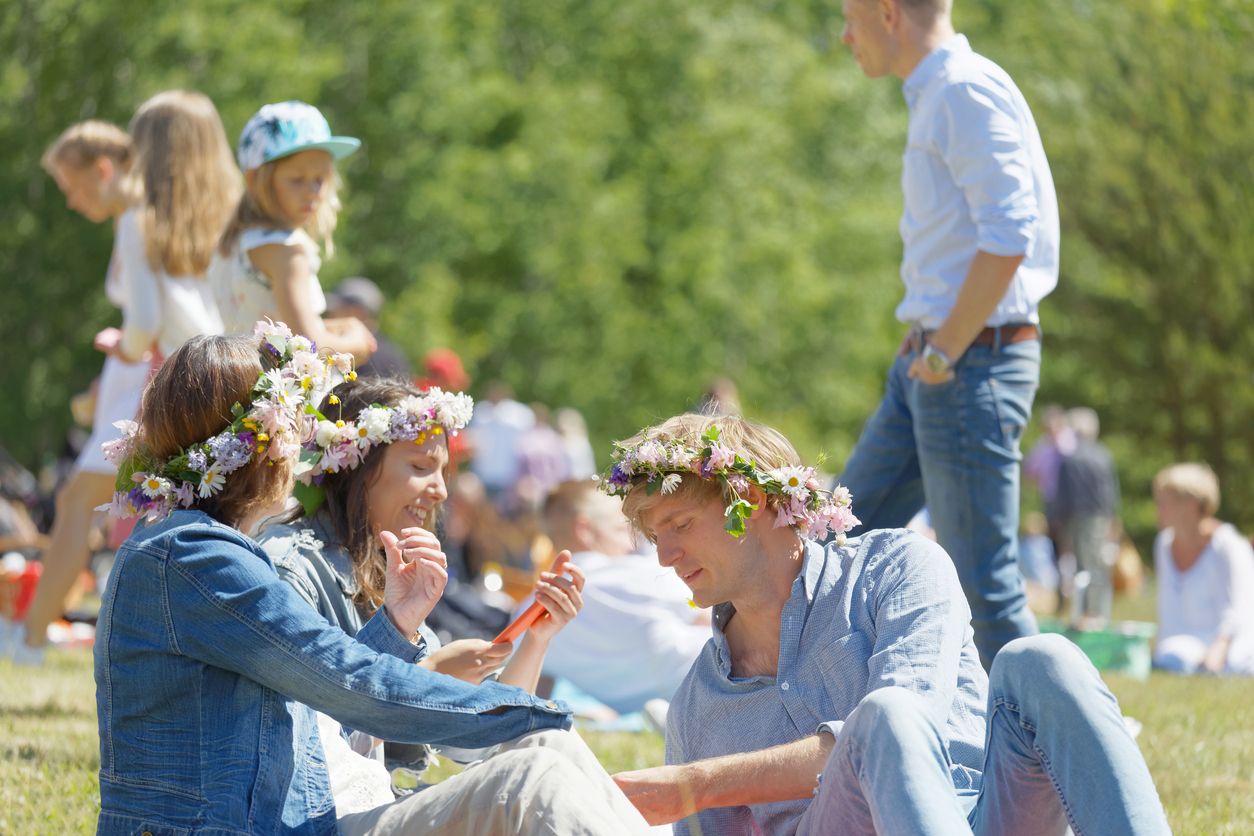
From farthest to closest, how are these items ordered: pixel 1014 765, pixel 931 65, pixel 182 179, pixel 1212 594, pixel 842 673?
pixel 1212 594 → pixel 182 179 → pixel 931 65 → pixel 842 673 → pixel 1014 765

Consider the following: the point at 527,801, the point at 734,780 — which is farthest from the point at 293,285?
the point at 527,801

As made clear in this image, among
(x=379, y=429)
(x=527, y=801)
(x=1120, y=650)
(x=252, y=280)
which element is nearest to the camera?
(x=527, y=801)

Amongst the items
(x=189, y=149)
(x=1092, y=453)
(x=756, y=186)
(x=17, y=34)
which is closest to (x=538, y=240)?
(x=756, y=186)

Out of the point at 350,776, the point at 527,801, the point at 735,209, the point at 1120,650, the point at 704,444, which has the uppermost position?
the point at 704,444

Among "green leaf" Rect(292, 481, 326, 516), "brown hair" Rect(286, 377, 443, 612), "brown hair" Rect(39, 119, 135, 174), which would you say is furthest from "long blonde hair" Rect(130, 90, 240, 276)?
"green leaf" Rect(292, 481, 326, 516)

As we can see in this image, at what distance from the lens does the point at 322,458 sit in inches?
163

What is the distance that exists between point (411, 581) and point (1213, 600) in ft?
24.2

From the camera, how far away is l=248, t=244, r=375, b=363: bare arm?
5.38 meters

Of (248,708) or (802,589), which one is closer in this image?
(248,708)

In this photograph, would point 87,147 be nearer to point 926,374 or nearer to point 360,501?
point 360,501

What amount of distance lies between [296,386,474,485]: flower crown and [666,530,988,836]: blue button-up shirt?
1.03 metres

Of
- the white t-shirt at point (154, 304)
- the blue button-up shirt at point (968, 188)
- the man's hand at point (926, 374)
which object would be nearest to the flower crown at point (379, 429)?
the man's hand at point (926, 374)

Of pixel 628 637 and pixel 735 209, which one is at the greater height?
pixel 628 637

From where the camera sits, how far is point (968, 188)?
5043 millimetres
